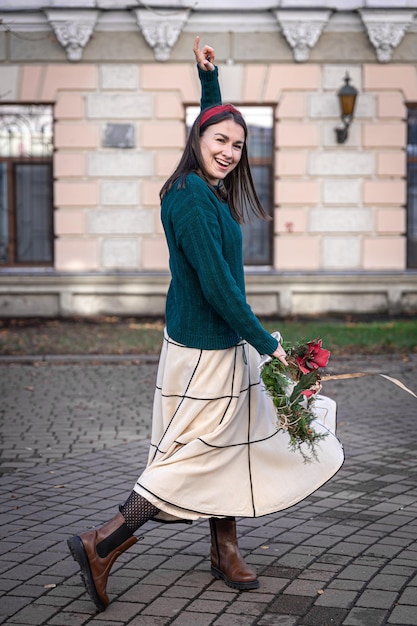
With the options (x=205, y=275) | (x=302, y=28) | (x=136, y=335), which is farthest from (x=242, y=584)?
(x=302, y=28)

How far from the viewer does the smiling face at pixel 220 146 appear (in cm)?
397

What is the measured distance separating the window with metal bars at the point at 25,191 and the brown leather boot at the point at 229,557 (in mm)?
13094

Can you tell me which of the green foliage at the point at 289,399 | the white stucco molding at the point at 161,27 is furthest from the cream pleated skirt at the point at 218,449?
the white stucco molding at the point at 161,27

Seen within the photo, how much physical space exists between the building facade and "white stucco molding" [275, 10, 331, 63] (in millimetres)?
24

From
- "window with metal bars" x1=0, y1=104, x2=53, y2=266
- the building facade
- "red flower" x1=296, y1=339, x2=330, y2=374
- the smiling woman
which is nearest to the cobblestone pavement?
the smiling woman

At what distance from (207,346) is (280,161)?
12748 mm

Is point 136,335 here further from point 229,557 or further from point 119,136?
point 229,557

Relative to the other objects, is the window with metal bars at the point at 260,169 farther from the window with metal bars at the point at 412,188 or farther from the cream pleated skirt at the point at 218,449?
the cream pleated skirt at the point at 218,449

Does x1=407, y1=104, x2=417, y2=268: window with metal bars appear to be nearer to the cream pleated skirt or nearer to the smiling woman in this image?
the smiling woman

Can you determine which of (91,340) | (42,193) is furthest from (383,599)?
(42,193)

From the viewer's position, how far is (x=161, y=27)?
16016mm

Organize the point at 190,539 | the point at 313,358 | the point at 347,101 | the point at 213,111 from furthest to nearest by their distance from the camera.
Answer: the point at 347,101 → the point at 190,539 → the point at 213,111 → the point at 313,358

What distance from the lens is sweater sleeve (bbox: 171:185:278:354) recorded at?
3785mm

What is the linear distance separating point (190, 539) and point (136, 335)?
907 centimetres
